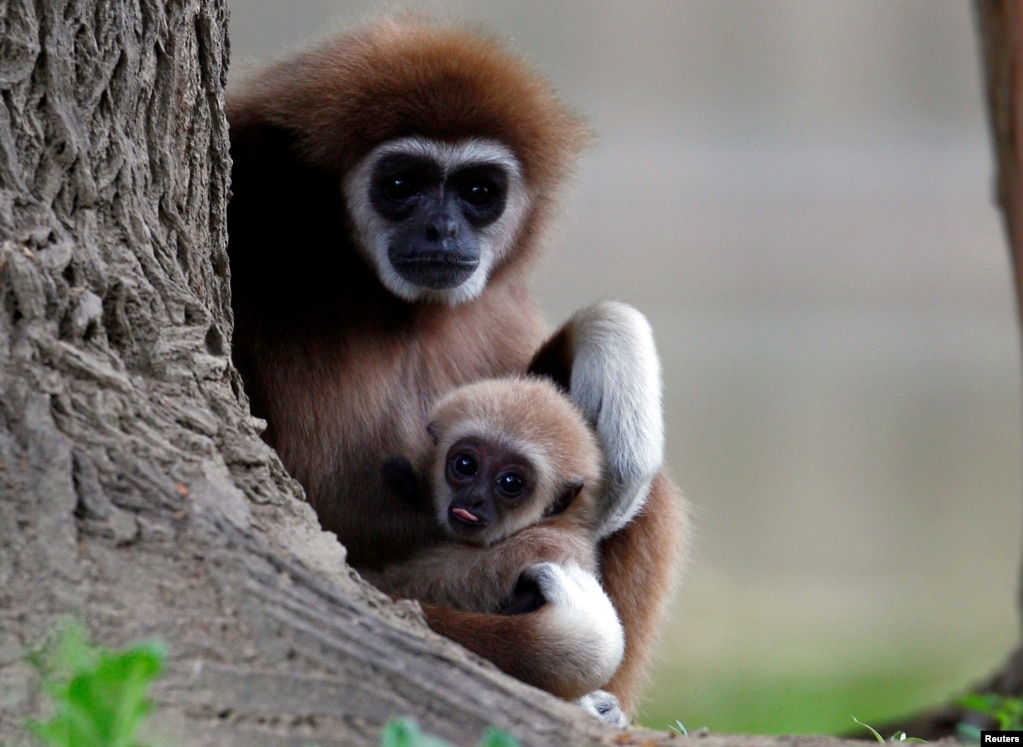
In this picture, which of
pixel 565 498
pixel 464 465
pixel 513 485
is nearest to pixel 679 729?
pixel 565 498

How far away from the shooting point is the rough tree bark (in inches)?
90.8

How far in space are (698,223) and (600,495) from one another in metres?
8.99

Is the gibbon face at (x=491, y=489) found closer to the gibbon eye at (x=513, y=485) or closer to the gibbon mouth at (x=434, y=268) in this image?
the gibbon eye at (x=513, y=485)

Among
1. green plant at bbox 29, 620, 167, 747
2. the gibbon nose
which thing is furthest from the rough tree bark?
the gibbon nose

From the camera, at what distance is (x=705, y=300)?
12773mm

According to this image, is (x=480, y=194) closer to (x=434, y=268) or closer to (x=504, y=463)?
(x=434, y=268)

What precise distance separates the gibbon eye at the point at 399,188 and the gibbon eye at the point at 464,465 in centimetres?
96

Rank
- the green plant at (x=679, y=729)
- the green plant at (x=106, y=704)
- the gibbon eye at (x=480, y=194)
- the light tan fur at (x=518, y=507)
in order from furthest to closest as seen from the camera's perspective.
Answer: the gibbon eye at (x=480, y=194) < the light tan fur at (x=518, y=507) < the green plant at (x=679, y=729) < the green plant at (x=106, y=704)

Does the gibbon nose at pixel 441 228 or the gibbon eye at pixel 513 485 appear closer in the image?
the gibbon eye at pixel 513 485

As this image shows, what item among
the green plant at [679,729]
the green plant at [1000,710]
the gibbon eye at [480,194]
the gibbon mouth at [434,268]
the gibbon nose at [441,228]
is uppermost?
the gibbon eye at [480,194]

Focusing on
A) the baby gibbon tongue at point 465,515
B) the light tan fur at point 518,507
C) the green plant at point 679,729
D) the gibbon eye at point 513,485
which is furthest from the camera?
the gibbon eye at point 513,485

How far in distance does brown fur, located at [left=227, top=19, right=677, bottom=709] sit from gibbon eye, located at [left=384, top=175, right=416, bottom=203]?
157mm

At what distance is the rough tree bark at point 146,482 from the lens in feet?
7.57

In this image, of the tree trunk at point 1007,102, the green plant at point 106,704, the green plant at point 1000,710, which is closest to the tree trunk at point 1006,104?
the tree trunk at point 1007,102
